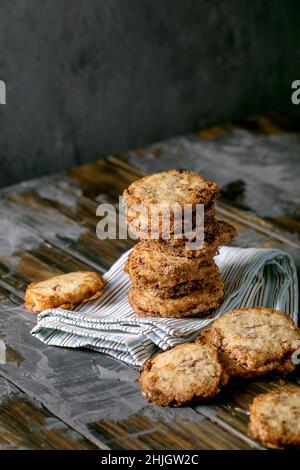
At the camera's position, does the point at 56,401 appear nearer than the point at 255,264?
Yes

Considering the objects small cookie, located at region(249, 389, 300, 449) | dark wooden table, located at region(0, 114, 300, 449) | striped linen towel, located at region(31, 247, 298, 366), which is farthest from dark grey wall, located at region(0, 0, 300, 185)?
small cookie, located at region(249, 389, 300, 449)

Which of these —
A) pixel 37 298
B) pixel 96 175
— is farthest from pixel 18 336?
pixel 96 175

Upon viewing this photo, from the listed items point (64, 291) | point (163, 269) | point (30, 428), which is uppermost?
point (163, 269)

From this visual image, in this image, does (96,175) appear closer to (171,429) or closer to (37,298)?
(37,298)

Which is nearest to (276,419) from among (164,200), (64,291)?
(164,200)

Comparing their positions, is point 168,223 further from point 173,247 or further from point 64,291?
point 64,291

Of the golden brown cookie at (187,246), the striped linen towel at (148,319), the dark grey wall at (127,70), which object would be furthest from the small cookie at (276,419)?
the dark grey wall at (127,70)
